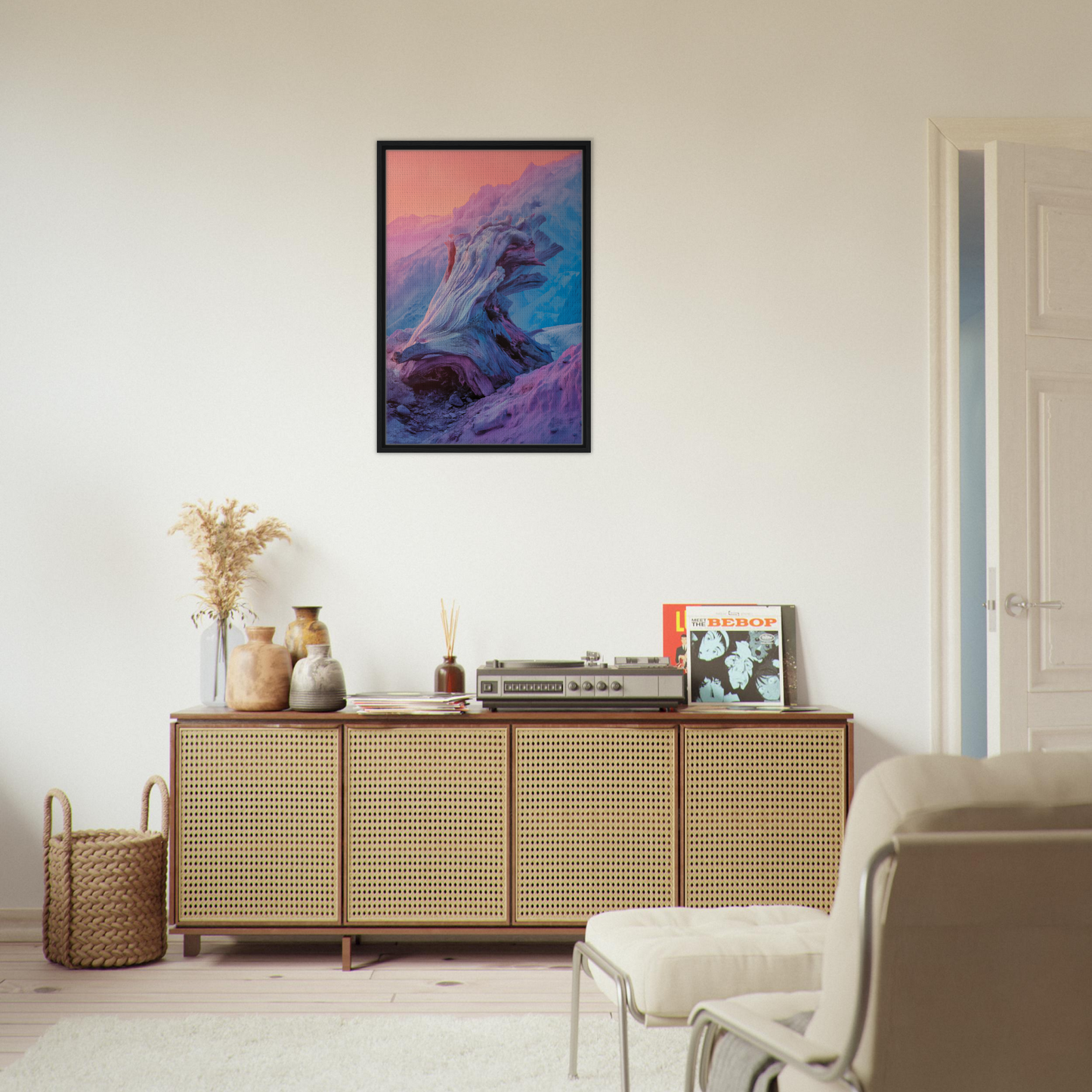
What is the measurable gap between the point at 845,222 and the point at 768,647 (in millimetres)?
1475

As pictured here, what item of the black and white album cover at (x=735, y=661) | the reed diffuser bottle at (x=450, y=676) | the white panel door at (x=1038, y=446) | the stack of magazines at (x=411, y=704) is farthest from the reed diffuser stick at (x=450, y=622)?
the white panel door at (x=1038, y=446)

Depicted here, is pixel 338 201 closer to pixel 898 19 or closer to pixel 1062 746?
pixel 898 19

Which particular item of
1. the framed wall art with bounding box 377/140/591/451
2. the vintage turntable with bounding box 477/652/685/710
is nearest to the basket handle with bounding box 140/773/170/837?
the vintage turntable with bounding box 477/652/685/710

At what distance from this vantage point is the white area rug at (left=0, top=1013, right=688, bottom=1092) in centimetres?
229

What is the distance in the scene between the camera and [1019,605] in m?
3.27

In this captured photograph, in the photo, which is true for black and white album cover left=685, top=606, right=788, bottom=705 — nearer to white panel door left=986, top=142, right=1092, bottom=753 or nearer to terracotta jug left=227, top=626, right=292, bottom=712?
white panel door left=986, top=142, right=1092, bottom=753

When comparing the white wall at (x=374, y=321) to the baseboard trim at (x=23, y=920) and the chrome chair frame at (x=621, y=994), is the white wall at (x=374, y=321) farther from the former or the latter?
the chrome chair frame at (x=621, y=994)

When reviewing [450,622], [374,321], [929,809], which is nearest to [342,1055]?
A: [450,622]

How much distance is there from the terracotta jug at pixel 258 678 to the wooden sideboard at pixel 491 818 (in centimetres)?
6

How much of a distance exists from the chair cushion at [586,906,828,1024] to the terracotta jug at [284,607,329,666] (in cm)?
150

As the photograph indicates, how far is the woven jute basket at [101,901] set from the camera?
3092 millimetres

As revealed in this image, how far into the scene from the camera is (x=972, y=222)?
4613 mm

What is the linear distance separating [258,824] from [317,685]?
441mm

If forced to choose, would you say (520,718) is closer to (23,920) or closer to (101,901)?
(101,901)
